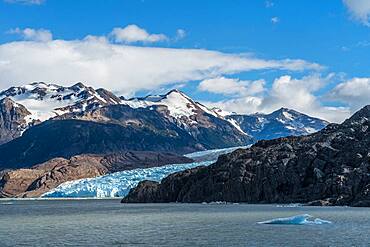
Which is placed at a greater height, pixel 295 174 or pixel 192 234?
pixel 295 174

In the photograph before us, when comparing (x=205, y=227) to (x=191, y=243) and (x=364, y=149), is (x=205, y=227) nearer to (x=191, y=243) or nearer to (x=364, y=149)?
(x=191, y=243)

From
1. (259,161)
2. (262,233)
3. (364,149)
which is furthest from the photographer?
(259,161)

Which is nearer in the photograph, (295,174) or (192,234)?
(192,234)

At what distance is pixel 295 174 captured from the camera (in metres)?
123

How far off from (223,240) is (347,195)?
203 feet

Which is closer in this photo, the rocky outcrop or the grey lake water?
the grey lake water

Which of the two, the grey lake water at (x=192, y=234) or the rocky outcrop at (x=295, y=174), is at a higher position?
the rocky outcrop at (x=295, y=174)

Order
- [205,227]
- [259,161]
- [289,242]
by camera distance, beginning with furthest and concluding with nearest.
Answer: [259,161] < [205,227] < [289,242]

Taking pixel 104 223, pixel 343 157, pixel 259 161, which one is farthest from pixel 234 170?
pixel 104 223

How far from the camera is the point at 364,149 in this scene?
119750mm

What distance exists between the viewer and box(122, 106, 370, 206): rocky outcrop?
112625 millimetres

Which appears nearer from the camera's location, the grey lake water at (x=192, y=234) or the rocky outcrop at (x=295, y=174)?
the grey lake water at (x=192, y=234)

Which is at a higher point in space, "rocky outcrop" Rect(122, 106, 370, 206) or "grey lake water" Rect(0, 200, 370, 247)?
"rocky outcrop" Rect(122, 106, 370, 206)

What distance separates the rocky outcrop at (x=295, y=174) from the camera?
112625 millimetres
